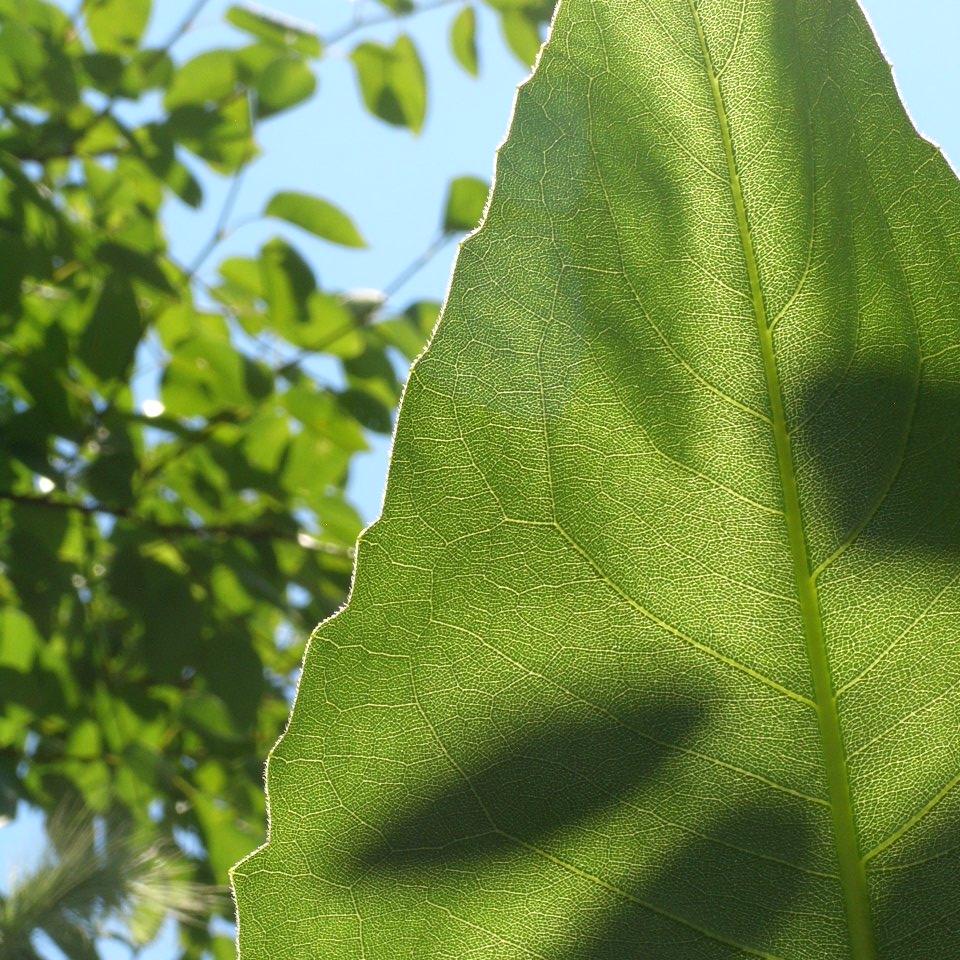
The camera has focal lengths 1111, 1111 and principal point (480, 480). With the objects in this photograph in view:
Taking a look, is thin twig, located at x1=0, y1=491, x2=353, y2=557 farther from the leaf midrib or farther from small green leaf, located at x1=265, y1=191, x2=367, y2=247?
the leaf midrib

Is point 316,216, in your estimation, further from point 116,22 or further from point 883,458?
point 883,458

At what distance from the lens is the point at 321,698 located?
1.06 ft

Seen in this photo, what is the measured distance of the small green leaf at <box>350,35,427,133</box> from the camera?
1665mm

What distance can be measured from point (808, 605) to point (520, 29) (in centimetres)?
154

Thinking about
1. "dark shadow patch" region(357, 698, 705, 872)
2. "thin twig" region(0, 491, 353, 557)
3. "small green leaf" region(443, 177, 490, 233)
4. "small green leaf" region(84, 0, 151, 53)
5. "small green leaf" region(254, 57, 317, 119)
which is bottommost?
"thin twig" region(0, 491, 353, 557)

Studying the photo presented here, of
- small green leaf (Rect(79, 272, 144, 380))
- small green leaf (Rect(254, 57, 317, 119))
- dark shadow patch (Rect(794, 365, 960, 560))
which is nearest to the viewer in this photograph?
dark shadow patch (Rect(794, 365, 960, 560))

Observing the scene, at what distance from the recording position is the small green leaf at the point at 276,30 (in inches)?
63.0

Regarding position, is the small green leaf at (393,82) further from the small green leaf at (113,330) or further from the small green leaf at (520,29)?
the small green leaf at (113,330)

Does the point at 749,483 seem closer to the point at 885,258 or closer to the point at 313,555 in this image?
the point at 885,258

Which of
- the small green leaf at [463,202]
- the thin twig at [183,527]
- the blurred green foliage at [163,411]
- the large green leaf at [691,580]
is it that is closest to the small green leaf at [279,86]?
the blurred green foliage at [163,411]

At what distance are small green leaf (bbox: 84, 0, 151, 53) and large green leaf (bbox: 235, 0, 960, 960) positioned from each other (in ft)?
4.81

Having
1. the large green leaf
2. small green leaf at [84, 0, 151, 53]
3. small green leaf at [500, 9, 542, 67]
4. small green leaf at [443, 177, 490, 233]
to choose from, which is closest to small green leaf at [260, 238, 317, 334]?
small green leaf at [443, 177, 490, 233]

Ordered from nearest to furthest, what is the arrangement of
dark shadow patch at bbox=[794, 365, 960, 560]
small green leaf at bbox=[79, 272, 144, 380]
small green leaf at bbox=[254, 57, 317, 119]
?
dark shadow patch at bbox=[794, 365, 960, 560]
small green leaf at bbox=[79, 272, 144, 380]
small green leaf at bbox=[254, 57, 317, 119]

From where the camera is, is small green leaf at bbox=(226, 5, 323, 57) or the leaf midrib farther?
small green leaf at bbox=(226, 5, 323, 57)
